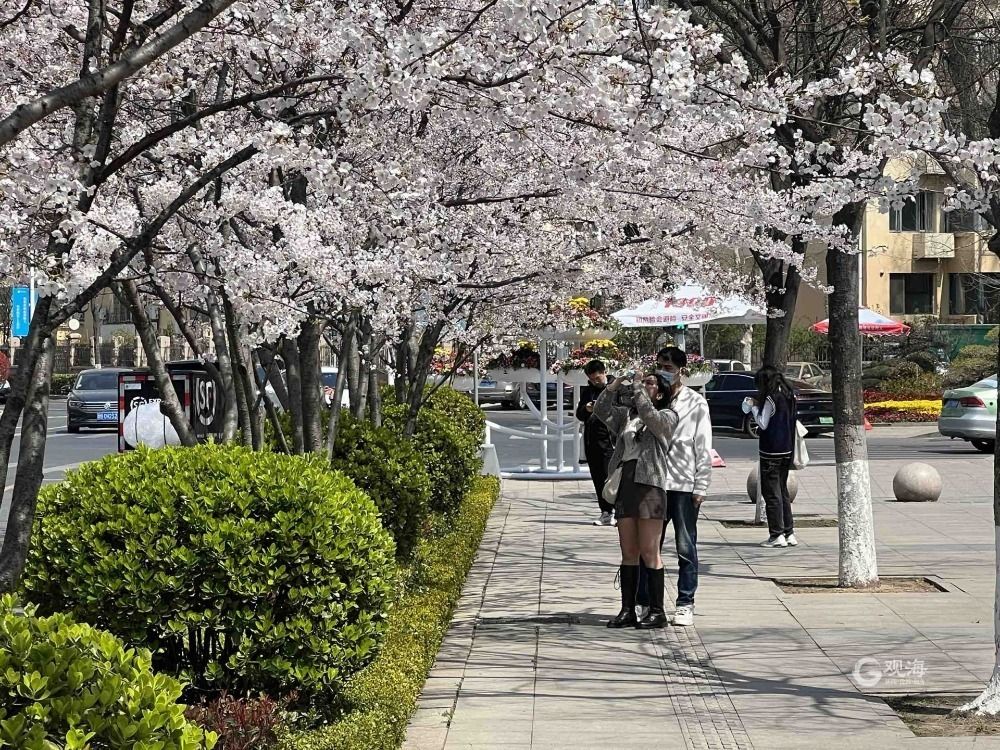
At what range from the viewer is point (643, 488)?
908cm

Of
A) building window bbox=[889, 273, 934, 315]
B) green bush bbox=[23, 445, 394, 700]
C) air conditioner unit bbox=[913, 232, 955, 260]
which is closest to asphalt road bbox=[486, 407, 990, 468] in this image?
air conditioner unit bbox=[913, 232, 955, 260]

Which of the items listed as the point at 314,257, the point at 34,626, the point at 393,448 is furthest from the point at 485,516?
the point at 34,626

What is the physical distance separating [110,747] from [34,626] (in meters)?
0.45

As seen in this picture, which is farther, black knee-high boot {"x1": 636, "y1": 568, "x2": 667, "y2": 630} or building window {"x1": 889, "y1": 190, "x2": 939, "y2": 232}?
building window {"x1": 889, "y1": 190, "x2": 939, "y2": 232}

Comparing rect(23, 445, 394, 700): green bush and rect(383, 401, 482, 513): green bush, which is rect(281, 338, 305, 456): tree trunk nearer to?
rect(383, 401, 482, 513): green bush

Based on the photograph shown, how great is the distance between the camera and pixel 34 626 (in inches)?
134

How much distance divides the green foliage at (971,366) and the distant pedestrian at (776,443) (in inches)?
1014

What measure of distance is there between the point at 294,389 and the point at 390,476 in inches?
38.7

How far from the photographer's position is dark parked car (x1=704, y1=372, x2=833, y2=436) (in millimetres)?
32656

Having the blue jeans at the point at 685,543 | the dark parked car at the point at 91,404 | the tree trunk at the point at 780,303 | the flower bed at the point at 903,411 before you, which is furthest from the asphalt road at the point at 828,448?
the blue jeans at the point at 685,543

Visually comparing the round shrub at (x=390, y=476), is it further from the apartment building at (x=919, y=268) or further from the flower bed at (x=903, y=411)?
the apartment building at (x=919, y=268)

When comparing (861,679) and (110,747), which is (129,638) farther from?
(861,679)

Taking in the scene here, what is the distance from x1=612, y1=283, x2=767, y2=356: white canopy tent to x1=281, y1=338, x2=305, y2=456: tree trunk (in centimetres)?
888

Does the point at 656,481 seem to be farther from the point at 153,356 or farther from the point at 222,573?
the point at 222,573
